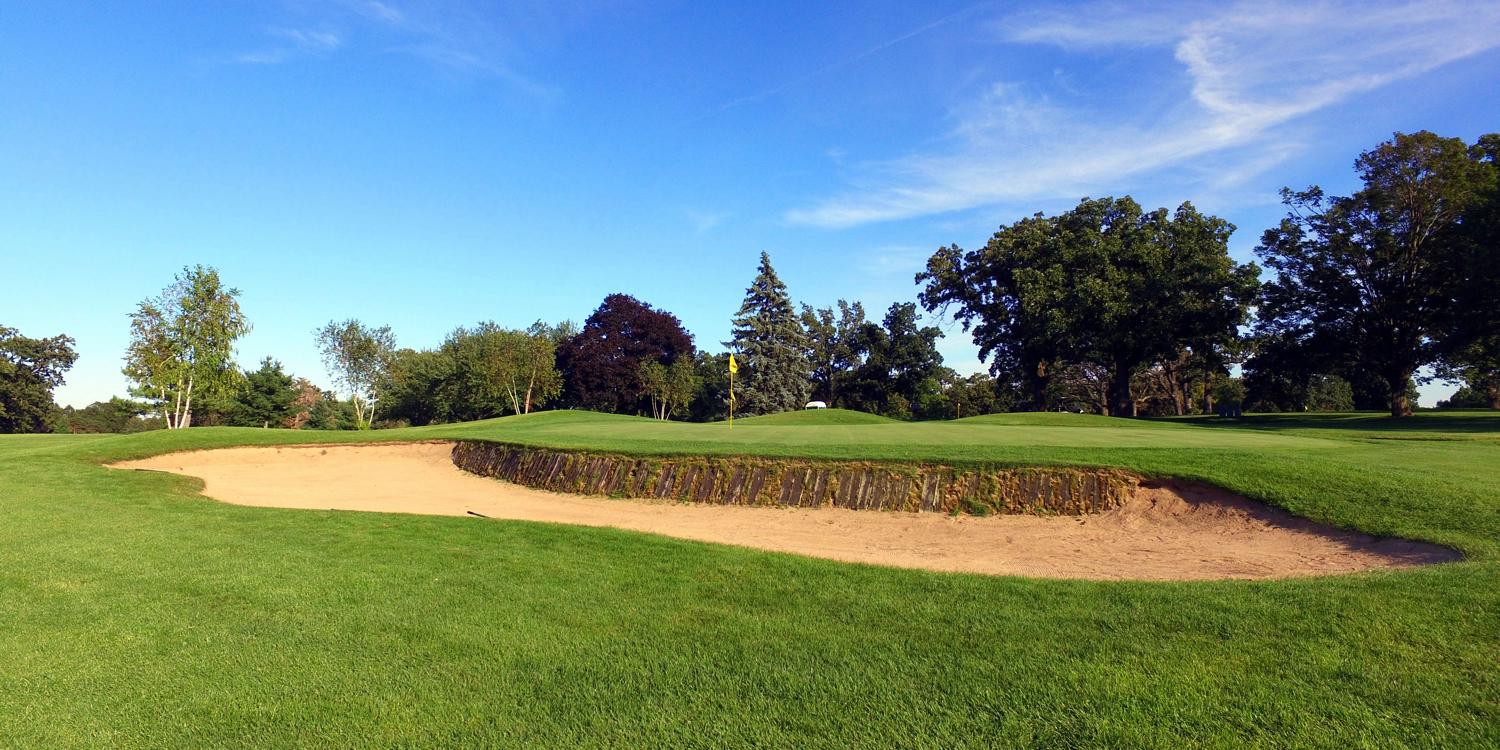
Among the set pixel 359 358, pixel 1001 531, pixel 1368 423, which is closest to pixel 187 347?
pixel 359 358

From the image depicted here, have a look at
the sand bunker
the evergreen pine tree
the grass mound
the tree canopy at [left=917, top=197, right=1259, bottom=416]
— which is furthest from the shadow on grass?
the evergreen pine tree

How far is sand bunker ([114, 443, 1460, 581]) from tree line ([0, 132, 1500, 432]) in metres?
25.6

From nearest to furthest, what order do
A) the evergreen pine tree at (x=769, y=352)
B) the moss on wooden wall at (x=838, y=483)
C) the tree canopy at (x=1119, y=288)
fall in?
the moss on wooden wall at (x=838, y=483) → the tree canopy at (x=1119, y=288) → the evergreen pine tree at (x=769, y=352)

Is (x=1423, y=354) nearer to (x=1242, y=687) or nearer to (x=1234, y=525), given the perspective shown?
(x=1234, y=525)

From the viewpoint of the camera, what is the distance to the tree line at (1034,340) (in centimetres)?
3134

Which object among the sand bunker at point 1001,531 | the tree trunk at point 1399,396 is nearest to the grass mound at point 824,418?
the sand bunker at point 1001,531

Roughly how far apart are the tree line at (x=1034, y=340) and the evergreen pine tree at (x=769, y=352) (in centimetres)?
17

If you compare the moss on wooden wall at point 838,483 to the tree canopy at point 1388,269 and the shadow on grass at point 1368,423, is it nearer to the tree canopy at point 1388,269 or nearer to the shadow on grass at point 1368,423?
the shadow on grass at point 1368,423

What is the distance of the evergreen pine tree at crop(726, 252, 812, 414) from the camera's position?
176ft

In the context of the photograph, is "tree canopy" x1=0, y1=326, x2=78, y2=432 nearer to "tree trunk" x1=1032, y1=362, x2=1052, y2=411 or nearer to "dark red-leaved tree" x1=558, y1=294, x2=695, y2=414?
"dark red-leaved tree" x1=558, y1=294, x2=695, y2=414

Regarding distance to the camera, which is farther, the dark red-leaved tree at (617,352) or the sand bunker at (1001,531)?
the dark red-leaved tree at (617,352)

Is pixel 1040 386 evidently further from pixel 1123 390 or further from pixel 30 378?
pixel 30 378

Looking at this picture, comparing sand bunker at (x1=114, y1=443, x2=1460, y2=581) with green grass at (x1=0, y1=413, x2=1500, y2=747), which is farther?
sand bunker at (x1=114, y1=443, x2=1460, y2=581)

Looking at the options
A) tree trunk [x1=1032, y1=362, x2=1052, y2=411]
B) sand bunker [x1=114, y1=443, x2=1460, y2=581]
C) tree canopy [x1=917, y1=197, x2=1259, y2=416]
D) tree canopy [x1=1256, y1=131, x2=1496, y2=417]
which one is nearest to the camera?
sand bunker [x1=114, y1=443, x2=1460, y2=581]
